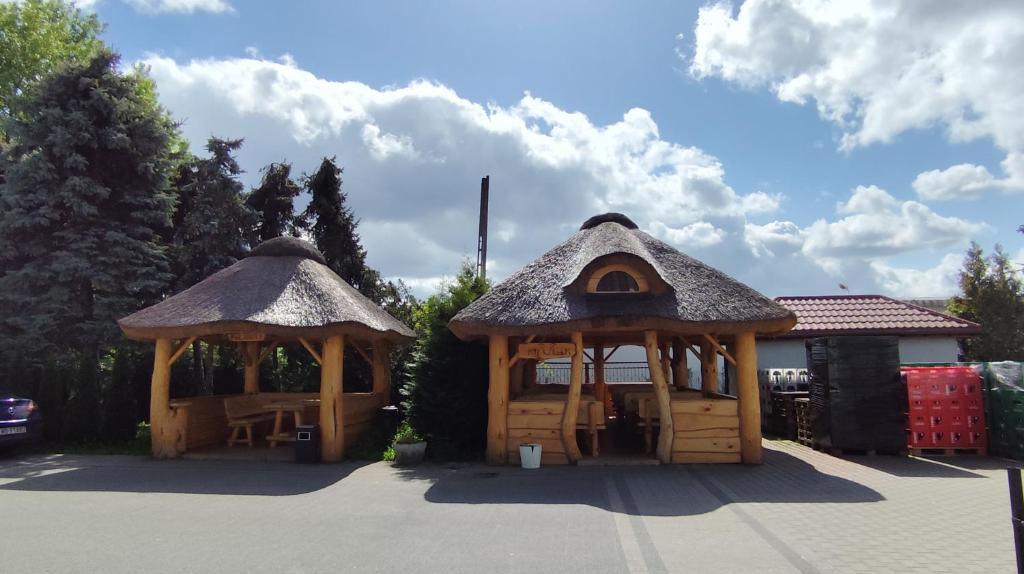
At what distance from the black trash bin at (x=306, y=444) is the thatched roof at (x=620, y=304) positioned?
3.47 metres

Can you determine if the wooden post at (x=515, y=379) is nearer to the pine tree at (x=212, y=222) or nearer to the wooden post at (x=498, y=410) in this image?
the wooden post at (x=498, y=410)

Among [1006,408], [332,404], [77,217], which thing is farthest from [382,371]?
[1006,408]

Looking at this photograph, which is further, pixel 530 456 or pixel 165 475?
pixel 530 456

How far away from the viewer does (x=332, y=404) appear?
11953 millimetres

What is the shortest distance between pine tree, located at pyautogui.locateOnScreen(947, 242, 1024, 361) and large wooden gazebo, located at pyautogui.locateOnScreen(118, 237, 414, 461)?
2258cm

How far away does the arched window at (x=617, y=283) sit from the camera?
11102 millimetres

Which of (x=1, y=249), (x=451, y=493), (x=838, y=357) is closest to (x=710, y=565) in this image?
(x=451, y=493)

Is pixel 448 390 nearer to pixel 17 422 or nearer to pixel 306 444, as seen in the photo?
pixel 306 444

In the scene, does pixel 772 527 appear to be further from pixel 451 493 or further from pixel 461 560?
pixel 451 493

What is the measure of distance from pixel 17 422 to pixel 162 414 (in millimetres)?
2835

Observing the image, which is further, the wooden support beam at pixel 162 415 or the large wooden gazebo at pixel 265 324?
the wooden support beam at pixel 162 415

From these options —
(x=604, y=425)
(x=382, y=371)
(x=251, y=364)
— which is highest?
(x=251, y=364)

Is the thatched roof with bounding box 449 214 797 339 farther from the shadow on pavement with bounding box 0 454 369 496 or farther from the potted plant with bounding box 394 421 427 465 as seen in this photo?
the shadow on pavement with bounding box 0 454 369 496

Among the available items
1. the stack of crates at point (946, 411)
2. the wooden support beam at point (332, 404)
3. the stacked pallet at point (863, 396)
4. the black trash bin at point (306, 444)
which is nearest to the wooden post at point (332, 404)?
the wooden support beam at point (332, 404)
